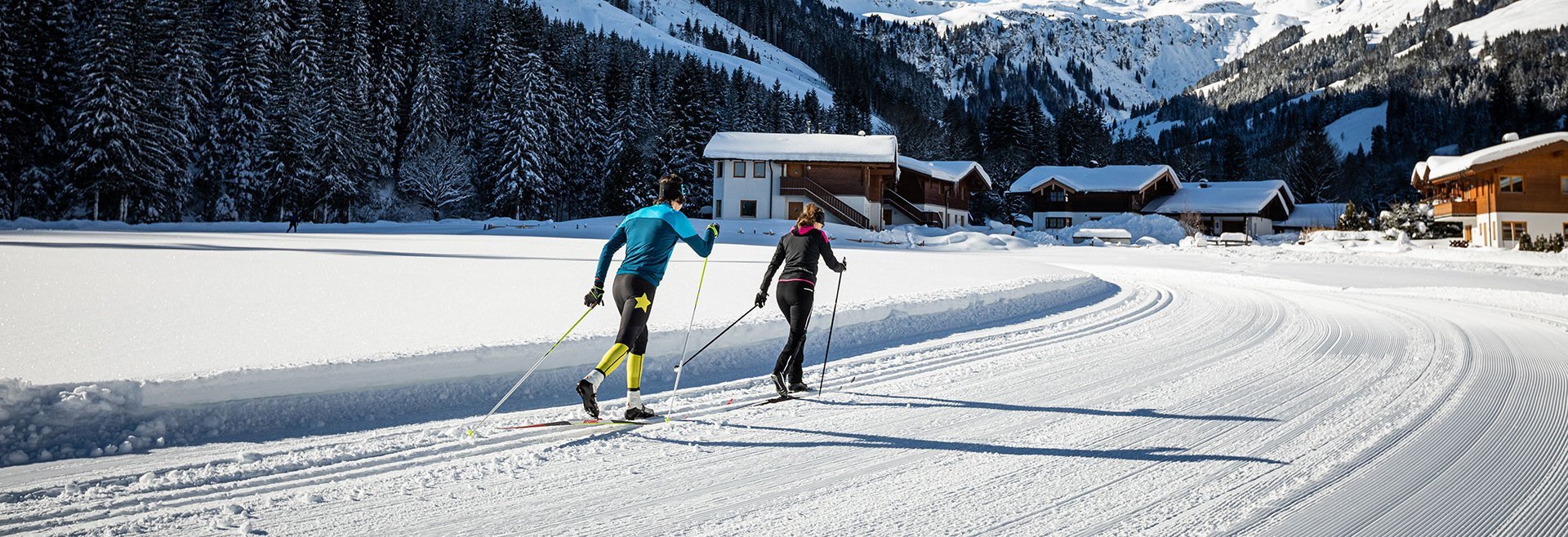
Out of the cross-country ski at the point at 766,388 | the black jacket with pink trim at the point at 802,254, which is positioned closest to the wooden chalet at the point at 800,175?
the cross-country ski at the point at 766,388

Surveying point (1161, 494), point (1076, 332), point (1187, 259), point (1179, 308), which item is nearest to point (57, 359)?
point (1161, 494)

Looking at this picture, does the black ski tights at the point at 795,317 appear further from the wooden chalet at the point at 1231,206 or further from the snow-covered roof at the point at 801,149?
the wooden chalet at the point at 1231,206

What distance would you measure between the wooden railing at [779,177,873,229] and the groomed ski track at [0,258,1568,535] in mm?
38147

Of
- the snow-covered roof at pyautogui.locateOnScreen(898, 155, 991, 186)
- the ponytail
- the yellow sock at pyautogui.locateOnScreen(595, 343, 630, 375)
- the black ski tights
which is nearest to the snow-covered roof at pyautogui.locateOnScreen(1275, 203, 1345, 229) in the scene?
the snow-covered roof at pyautogui.locateOnScreen(898, 155, 991, 186)

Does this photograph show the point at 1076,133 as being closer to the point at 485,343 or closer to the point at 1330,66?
the point at 485,343

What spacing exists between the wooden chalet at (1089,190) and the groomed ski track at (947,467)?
55.2 metres

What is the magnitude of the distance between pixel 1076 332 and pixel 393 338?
759 cm

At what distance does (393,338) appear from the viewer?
701 centimetres

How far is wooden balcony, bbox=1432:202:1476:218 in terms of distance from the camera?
38.7 metres

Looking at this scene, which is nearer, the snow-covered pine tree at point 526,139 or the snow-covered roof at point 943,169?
the snow-covered pine tree at point 526,139

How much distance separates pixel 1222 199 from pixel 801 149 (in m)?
36.8

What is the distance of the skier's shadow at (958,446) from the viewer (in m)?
4.34

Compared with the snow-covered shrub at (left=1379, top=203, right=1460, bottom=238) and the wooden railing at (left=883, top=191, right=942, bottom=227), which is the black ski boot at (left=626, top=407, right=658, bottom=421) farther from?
the wooden railing at (left=883, top=191, right=942, bottom=227)

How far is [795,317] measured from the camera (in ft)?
20.8
